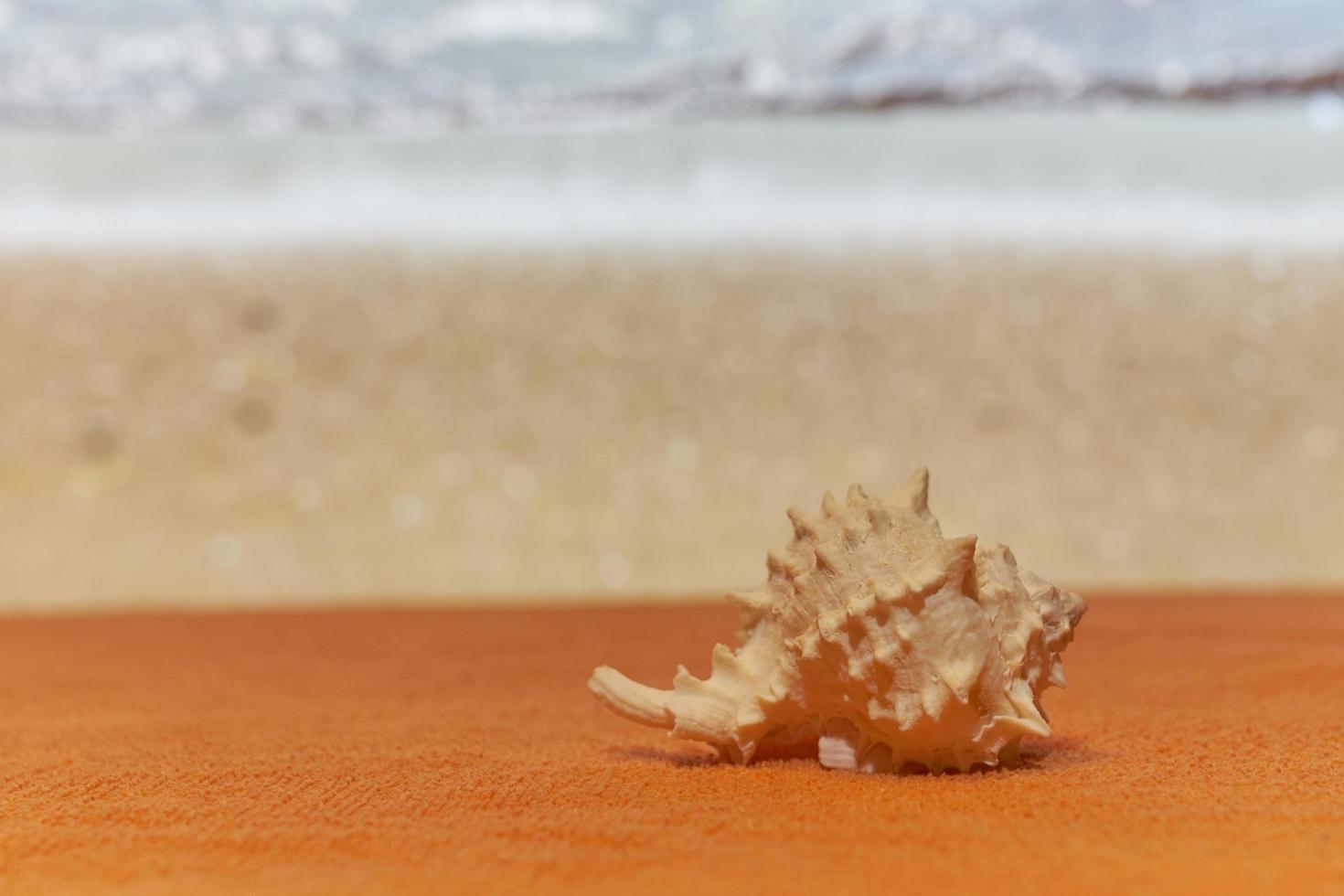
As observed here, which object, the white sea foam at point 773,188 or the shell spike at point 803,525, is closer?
the shell spike at point 803,525

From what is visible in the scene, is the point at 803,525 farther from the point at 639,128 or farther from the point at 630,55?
the point at 639,128

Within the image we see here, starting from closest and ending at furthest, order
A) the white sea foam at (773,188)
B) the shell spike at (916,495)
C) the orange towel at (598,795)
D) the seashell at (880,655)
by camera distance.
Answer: the orange towel at (598,795), the seashell at (880,655), the shell spike at (916,495), the white sea foam at (773,188)

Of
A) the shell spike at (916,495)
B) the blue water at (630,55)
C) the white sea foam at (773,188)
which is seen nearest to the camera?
the shell spike at (916,495)

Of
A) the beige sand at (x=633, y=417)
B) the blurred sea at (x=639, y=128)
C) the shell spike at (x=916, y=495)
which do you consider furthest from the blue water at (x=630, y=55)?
the shell spike at (x=916, y=495)

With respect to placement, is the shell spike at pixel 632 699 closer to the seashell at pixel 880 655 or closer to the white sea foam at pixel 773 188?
the seashell at pixel 880 655

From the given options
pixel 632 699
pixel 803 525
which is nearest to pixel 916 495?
pixel 803 525

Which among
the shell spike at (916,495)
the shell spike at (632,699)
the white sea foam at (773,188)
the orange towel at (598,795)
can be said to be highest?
the white sea foam at (773,188)
